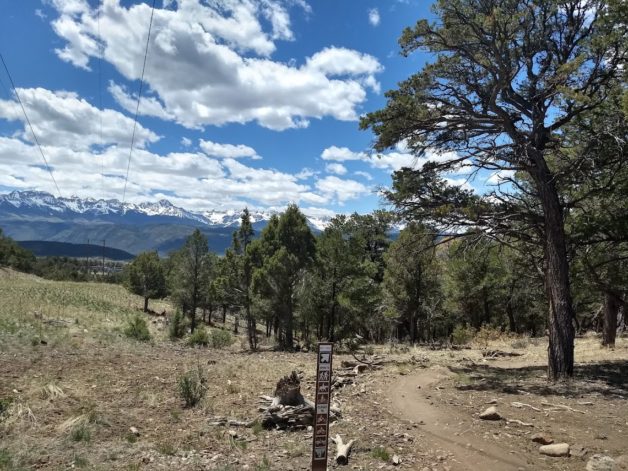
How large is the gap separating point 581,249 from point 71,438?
566 inches

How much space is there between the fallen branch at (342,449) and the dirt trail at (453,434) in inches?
53.7

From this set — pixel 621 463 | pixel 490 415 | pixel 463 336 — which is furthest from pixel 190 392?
pixel 463 336

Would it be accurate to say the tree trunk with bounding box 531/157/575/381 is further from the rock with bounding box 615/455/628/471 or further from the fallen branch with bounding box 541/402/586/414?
the rock with bounding box 615/455/628/471

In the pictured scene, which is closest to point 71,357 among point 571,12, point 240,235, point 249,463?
point 249,463

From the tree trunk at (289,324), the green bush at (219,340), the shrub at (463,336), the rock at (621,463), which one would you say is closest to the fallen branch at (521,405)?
the rock at (621,463)

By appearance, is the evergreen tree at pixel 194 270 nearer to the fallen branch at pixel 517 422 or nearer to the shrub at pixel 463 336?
the shrub at pixel 463 336

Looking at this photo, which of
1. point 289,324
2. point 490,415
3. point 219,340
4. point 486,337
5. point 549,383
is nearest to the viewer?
point 490,415

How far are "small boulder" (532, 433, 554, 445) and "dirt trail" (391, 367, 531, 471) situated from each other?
20.0 inches

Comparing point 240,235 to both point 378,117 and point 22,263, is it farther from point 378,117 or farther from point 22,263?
point 22,263

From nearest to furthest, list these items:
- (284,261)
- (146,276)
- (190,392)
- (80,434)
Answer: (80,434)
(190,392)
(284,261)
(146,276)

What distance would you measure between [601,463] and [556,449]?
72 cm

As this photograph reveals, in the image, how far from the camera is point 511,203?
517 inches

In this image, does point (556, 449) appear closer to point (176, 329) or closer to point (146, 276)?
point (176, 329)

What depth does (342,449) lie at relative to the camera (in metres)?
7.50
